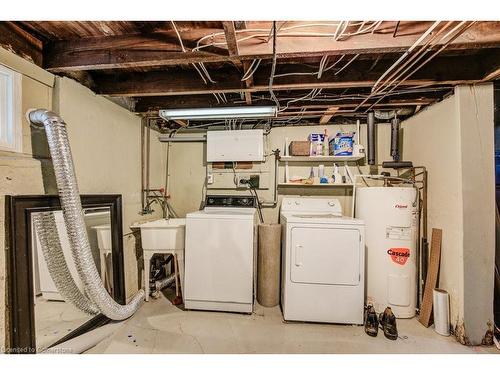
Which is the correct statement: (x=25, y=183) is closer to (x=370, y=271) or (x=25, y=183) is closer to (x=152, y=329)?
(x=152, y=329)

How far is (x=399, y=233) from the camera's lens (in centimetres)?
241

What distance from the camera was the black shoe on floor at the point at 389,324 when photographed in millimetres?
2064

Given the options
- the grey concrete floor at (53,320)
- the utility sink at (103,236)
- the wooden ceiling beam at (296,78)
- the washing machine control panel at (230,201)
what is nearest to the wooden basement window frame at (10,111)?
the wooden ceiling beam at (296,78)

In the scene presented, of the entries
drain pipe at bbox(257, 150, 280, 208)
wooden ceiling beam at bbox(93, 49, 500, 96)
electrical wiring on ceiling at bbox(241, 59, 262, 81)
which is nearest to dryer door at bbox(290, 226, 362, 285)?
Result: drain pipe at bbox(257, 150, 280, 208)

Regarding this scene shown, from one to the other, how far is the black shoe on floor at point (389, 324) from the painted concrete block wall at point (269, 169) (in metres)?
1.28

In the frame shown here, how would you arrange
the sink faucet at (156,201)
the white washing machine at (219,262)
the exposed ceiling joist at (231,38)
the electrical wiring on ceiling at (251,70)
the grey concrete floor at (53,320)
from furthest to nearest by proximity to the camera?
the sink faucet at (156,201) < the white washing machine at (219,262) < the electrical wiring on ceiling at (251,70) < the grey concrete floor at (53,320) < the exposed ceiling joist at (231,38)

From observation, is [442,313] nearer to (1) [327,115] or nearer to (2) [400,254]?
(2) [400,254]

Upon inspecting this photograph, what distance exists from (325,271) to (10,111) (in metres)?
2.78

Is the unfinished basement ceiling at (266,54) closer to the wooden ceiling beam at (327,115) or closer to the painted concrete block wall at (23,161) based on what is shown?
the painted concrete block wall at (23,161)

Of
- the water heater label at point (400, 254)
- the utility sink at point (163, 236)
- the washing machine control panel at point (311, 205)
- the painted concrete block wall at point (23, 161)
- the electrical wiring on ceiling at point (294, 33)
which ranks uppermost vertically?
the electrical wiring on ceiling at point (294, 33)

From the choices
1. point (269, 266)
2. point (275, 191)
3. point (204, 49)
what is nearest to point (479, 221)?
point (269, 266)

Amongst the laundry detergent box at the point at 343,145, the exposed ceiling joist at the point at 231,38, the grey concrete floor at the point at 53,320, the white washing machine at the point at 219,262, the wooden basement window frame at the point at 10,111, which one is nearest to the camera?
the exposed ceiling joist at the point at 231,38

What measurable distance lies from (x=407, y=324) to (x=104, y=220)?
3127mm

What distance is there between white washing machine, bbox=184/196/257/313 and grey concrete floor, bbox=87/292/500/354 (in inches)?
5.9
